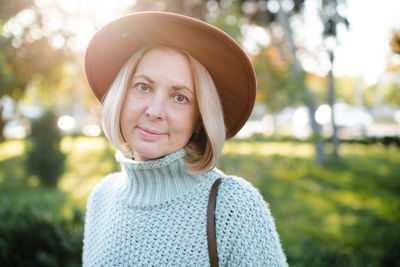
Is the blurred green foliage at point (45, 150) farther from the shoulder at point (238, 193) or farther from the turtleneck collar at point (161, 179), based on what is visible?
the shoulder at point (238, 193)

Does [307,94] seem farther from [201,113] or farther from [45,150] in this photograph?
[201,113]

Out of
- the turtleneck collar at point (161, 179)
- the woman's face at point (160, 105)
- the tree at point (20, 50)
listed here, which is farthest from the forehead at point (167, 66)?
the tree at point (20, 50)

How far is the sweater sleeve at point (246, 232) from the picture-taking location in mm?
1219

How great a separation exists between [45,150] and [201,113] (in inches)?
321

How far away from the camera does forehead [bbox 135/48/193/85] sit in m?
1.35

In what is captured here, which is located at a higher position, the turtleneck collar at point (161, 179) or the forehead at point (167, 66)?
the forehead at point (167, 66)

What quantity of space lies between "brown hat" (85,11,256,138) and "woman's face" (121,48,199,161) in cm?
9

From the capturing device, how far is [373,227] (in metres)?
5.38

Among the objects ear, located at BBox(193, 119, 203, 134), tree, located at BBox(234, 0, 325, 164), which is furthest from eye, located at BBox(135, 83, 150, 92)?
tree, located at BBox(234, 0, 325, 164)

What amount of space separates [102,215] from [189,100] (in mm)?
866

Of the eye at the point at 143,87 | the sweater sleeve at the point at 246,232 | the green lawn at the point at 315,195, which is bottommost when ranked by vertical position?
the green lawn at the point at 315,195

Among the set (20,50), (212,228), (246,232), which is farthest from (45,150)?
(246,232)

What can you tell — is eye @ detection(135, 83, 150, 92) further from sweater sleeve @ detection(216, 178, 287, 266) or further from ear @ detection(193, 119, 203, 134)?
sweater sleeve @ detection(216, 178, 287, 266)

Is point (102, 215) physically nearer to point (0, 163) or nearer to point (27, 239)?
point (27, 239)
